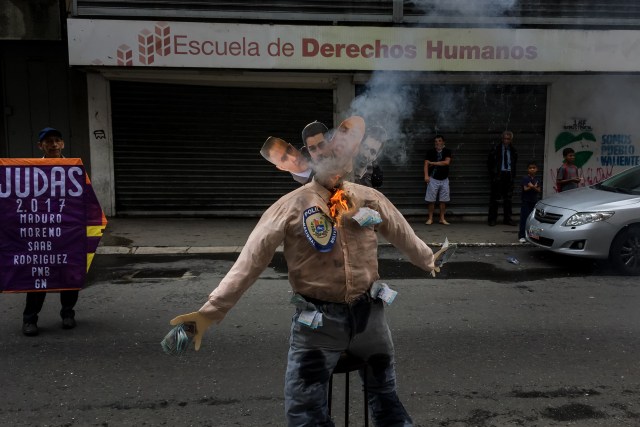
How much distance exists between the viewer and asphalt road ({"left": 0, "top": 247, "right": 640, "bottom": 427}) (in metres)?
3.66

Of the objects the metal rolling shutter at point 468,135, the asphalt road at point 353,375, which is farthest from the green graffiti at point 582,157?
the asphalt road at point 353,375

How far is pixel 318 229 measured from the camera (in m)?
2.61

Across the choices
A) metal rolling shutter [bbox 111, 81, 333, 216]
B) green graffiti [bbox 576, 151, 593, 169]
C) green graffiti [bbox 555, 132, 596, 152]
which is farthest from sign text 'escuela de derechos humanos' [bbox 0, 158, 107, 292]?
green graffiti [bbox 576, 151, 593, 169]

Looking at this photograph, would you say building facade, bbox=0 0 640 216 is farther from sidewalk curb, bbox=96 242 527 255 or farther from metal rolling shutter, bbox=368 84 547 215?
sidewalk curb, bbox=96 242 527 255

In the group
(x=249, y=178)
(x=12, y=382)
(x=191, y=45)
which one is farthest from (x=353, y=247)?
(x=249, y=178)

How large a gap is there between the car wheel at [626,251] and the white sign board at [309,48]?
3352 millimetres

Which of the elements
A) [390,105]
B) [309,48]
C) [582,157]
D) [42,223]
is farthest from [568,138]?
[42,223]

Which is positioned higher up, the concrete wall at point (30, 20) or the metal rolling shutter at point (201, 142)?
the concrete wall at point (30, 20)

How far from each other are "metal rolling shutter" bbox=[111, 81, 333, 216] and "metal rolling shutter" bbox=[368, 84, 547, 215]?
178 centimetres

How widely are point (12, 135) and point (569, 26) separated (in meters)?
10.7

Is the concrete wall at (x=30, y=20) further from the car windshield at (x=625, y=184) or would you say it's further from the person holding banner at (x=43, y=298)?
the car windshield at (x=625, y=184)

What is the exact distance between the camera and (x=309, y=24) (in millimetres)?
10328

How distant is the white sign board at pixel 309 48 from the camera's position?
9.38 m

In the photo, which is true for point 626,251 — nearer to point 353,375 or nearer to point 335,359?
point 353,375
